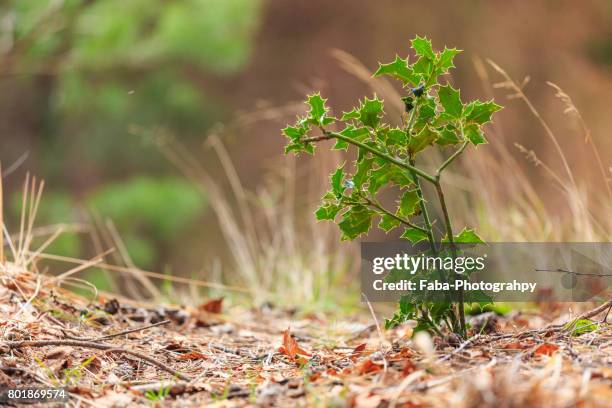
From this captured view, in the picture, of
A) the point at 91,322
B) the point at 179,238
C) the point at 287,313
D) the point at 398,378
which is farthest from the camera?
the point at 179,238

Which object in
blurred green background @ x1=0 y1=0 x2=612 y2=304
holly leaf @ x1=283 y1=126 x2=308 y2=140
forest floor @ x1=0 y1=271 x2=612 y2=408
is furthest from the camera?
blurred green background @ x1=0 y1=0 x2=612 y2=304

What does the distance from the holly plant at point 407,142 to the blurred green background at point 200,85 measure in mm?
4442

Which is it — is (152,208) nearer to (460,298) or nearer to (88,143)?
(88,143)

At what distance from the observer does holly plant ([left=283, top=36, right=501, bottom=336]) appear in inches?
53.0

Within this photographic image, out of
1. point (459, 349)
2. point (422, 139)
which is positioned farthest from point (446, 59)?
point (459, 349)

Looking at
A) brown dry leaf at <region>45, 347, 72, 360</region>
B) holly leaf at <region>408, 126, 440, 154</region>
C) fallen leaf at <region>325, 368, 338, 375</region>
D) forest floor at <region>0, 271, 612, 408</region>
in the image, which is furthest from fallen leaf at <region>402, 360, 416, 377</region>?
brown dry leaf at <region>45, 347, 72, 360</region>

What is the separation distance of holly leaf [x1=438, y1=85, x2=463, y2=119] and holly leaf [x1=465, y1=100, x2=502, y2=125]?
0.7 inches

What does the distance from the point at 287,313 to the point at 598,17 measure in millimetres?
6703

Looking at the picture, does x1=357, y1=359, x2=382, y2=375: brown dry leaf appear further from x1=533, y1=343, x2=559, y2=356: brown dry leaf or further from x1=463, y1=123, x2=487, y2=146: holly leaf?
x1=463, y1=123, x2=487, y2=146: holly leaf

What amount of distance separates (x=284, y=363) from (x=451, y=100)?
0.63m

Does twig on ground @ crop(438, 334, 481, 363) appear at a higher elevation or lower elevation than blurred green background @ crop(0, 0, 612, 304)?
lower

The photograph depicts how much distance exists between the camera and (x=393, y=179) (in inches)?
55.5

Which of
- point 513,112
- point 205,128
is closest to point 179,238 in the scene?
point 205,128

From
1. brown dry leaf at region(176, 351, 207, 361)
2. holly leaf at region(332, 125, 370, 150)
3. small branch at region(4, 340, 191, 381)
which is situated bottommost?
brown dry leaf at region(176, 351, 207, 361)
